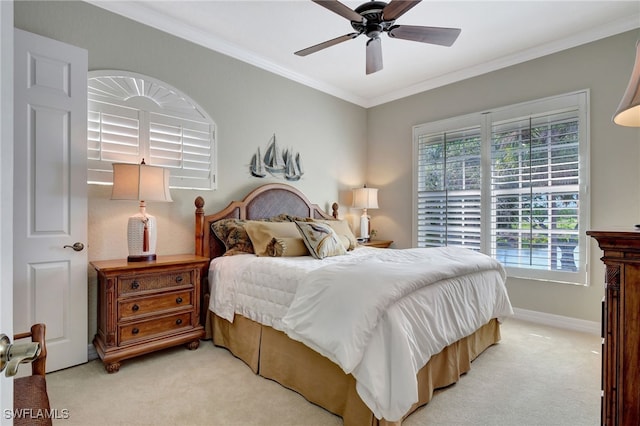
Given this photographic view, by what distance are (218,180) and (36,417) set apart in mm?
2619

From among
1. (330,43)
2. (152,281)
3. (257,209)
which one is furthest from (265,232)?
(330,43)

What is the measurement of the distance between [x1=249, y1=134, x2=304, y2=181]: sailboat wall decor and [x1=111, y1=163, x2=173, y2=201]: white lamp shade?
4.16 ft

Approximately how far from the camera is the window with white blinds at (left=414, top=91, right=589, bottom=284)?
10.8 feet

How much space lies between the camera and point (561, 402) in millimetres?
1981

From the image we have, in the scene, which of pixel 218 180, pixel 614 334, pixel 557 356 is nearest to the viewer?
pixel 614 334

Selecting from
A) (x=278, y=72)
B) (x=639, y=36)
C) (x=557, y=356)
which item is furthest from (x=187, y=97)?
(x=639, y=36)

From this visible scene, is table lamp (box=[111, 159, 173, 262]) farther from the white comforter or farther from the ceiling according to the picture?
the ceiling

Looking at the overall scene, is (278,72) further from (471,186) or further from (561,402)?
(561,402)

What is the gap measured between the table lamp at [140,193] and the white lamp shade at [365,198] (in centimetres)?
264

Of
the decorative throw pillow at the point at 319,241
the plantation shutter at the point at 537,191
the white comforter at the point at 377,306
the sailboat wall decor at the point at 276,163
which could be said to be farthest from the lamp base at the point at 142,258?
the plantation shutter at the point at 537,191

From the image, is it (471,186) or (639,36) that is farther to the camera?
(471,186)

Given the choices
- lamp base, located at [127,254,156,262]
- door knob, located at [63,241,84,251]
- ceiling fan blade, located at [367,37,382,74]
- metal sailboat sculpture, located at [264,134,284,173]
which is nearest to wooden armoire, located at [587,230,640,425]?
ceiling fan blade, located at [367,37,382,74]

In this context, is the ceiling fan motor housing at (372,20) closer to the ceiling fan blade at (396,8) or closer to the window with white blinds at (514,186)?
the ceiling fan blade at (396,8)

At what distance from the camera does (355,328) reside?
5.22ft
